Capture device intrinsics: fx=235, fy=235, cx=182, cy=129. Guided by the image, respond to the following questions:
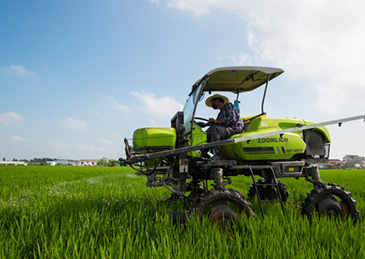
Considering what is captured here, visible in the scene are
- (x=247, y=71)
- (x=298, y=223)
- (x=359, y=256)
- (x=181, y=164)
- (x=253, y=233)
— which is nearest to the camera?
(x=359, y=256)

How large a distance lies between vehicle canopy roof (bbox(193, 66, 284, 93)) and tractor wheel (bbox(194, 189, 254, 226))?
6.53ft

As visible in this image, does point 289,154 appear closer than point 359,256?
No

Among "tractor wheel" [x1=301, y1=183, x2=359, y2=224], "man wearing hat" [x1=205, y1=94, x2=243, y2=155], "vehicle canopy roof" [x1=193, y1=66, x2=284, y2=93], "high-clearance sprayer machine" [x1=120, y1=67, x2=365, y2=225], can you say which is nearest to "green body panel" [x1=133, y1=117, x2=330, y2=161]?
"high-clearance sprayer machine" [x1=120, y1=67, x2=365, y2=225]

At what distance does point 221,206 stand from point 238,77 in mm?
2587

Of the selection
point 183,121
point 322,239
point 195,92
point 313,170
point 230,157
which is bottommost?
point 322,239

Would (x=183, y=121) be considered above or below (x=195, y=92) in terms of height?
below

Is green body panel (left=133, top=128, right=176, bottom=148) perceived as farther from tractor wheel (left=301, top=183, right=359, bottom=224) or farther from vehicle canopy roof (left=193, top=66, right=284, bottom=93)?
tractor wheel (left=301, top=183, right=359, bottom=224)

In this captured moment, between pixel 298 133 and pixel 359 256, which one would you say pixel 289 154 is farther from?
pixel 359 256

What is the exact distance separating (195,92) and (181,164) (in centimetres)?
149

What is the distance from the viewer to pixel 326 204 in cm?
402

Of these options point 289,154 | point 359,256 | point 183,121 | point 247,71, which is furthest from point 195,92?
point 359,256

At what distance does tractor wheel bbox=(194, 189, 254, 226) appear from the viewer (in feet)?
11.0

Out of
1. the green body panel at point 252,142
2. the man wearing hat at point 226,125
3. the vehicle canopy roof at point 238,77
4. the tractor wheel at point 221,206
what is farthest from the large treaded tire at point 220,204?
the vehicle canopy roof at point 238,77

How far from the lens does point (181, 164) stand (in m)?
3.88
